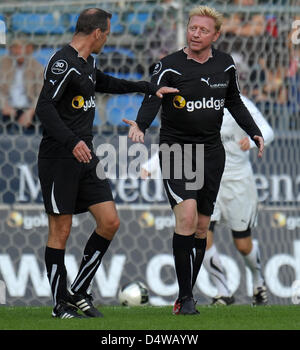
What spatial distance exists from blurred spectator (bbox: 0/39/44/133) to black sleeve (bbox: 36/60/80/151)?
346 centimetres

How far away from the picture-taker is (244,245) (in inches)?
315

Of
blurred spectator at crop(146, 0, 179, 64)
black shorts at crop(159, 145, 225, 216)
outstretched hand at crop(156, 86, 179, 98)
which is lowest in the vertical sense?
black shorts at crop(159, 145, 225, 216)

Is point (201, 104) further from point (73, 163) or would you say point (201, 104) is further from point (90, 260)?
point (90, 260)

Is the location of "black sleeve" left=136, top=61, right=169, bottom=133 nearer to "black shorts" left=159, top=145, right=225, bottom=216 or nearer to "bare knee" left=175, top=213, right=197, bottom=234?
"black shorts" left=159, top=145, right=225, bottom=216

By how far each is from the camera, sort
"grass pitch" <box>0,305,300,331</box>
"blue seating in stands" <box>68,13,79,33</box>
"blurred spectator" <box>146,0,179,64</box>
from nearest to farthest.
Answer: "grass pitch" <box>0,305,300,331</box>
"blurred spectator" <box>146,0,179,64</box>
"blue seating in stands" <box>68,13,79,33</box>

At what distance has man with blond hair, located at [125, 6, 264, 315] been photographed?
587 cm

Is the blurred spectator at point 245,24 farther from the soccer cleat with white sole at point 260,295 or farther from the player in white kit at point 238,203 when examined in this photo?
the soccer cleat with white sole at point 260,295

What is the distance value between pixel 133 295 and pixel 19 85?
251cm

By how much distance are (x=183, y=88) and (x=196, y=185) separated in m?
0.62

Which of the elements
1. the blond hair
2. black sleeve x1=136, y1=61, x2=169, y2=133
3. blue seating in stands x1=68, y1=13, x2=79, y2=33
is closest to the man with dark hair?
black sleeve x1=136, y1=61, x2=169, y2=133

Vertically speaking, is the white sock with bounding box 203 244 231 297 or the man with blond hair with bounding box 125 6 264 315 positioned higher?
the man with blond hair with bounding box 125 6 264 315

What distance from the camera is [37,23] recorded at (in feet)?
30.5

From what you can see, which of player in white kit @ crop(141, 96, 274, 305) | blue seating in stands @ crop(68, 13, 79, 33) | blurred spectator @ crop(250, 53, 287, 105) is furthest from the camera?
blurred spectator @ crop(250, 53, 287, 105)
